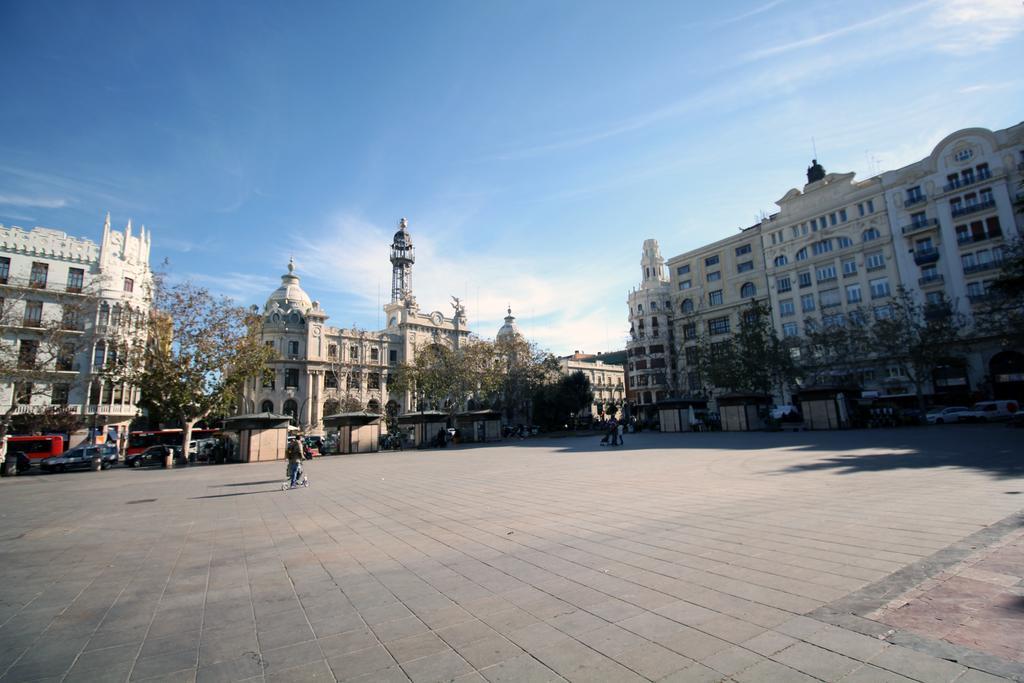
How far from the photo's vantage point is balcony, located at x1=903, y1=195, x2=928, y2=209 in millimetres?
46291

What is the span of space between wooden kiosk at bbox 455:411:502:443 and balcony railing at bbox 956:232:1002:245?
43323 mm

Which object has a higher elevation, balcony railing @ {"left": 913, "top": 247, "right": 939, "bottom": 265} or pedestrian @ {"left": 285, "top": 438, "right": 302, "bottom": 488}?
balcony railing @ {"left": 913, "top": 247, "right": 939, "bottom": 265}

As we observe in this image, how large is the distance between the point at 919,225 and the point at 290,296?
240 feet

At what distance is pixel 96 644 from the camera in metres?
4.23

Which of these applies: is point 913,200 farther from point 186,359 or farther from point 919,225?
point 186,359

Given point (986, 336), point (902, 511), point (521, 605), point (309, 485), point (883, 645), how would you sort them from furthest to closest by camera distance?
1. point (986, 336)
2. point (309, 485)
3. point (902, 511)
4. point (521, 605)
5. point (883, 645)

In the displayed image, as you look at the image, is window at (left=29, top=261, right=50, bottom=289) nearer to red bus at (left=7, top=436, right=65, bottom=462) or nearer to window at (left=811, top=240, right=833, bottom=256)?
red bus at (left=7, top=436, right=65, bottom=462)

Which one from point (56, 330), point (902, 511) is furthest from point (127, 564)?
point (56, 330)

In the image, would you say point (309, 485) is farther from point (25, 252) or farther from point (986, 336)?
point (986, 336)

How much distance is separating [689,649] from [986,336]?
52556 millimetres

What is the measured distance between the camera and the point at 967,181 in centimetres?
4372

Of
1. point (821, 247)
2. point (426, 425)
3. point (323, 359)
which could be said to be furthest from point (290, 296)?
point (821, 247)

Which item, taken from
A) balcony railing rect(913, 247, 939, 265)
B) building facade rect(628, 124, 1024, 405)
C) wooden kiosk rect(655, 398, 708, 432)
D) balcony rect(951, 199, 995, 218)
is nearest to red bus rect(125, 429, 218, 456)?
wooden kiosk rect(655, 398, 708, 432)

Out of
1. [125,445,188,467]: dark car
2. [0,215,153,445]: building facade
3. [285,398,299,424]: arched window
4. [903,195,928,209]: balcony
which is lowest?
[125,445,188,467]: dark car
